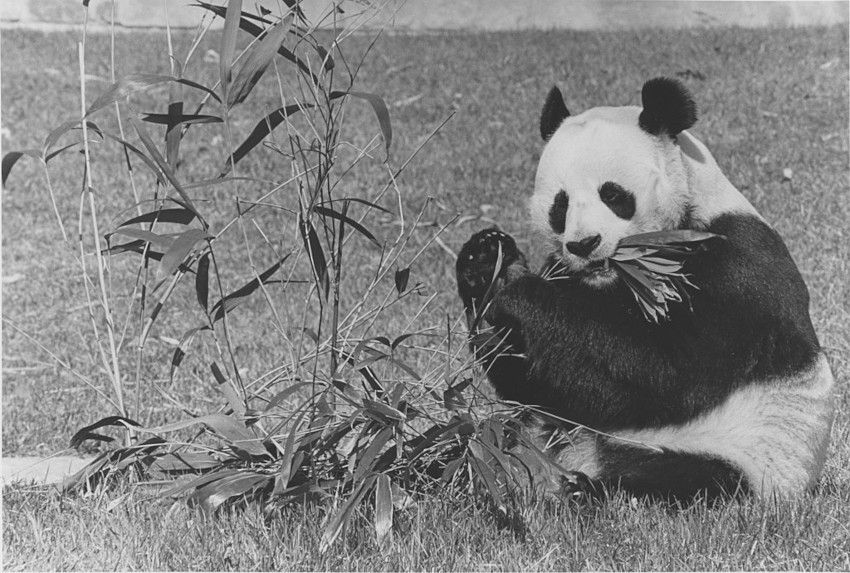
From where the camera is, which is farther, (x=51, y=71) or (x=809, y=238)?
(x=51, y=71)

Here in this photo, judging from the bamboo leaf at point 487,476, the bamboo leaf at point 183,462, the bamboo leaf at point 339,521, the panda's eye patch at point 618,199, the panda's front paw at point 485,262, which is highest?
the panda's eye patch at point 618,199

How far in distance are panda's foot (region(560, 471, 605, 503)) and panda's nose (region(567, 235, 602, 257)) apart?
672 mm

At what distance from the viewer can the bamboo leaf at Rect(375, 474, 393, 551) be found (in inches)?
104

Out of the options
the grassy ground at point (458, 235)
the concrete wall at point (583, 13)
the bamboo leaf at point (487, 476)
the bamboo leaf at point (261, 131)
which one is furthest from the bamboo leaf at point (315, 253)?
the concrete wall at point (583, 13)

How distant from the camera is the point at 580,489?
10.1 ft

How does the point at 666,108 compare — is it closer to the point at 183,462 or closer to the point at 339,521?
the point at 339,521

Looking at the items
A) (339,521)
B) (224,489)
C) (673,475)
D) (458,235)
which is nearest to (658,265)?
(673,475)

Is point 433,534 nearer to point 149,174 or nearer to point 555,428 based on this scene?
point 555,428

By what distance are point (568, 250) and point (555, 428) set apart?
0.63m

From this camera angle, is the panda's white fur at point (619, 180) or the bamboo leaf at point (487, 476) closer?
the bamboo leaf at point (487, 476)

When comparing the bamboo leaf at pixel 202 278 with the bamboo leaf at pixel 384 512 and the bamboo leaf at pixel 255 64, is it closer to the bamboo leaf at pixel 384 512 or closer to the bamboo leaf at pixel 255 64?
the bamboo leaf at pixel 255 64

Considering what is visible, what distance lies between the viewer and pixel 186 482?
121 inches

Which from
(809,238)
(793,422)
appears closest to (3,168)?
(793,422)

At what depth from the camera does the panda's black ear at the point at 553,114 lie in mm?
3475
